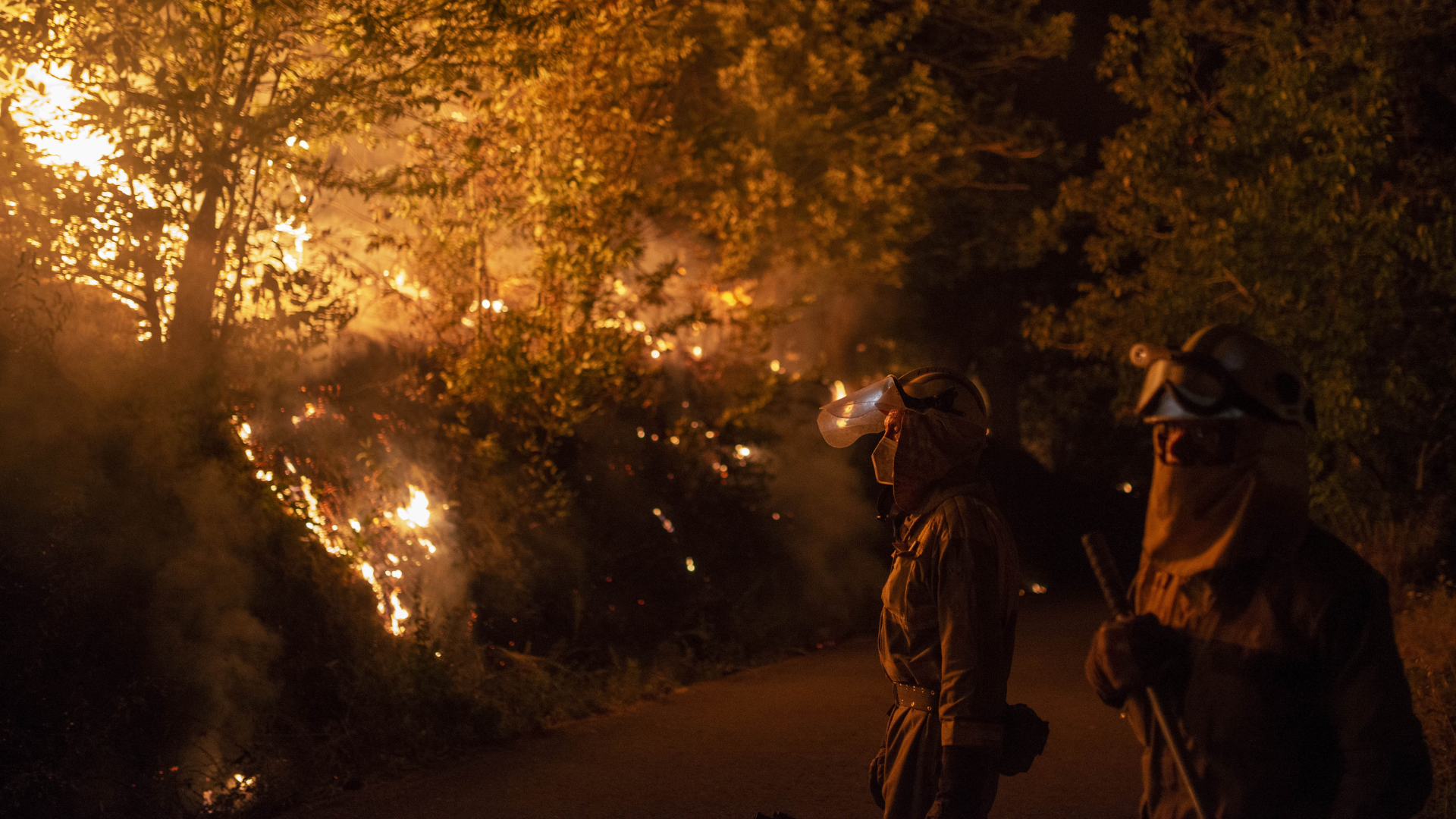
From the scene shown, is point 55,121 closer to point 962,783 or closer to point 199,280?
point 199,280

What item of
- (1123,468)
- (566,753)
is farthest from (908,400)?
(1123,468)

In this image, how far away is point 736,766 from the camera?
707 centimetres

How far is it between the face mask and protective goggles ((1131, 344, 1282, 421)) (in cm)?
123

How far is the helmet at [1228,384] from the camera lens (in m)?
2.38

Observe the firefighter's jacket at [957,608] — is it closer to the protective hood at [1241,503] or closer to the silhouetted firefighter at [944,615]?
the silhouetted firefighter at [944,615]

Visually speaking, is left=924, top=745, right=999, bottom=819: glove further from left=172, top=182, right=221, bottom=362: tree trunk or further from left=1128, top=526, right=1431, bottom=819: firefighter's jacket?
left=172, top=182, right=221, bottom=362: tree trunk

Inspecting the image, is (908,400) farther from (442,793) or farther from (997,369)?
(997,369)

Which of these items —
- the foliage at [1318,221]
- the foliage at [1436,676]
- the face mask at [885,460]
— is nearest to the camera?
the face mask at [885,460]

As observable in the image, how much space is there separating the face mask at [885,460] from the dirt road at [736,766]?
2.99 metres

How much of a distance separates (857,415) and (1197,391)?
1.96 meters

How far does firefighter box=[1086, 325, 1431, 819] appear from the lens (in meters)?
2.18

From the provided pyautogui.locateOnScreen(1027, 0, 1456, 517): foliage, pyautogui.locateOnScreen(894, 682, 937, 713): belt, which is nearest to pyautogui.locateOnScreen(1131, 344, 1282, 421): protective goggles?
pyautogui.locateOnScreen(894, 682, 937, 713): belt

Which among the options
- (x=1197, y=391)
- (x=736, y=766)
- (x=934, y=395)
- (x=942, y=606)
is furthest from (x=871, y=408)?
(x=736, y=766)

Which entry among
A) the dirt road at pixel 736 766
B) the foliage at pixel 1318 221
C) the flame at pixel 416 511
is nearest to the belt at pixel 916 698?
the dirt road at pixel 736 766
